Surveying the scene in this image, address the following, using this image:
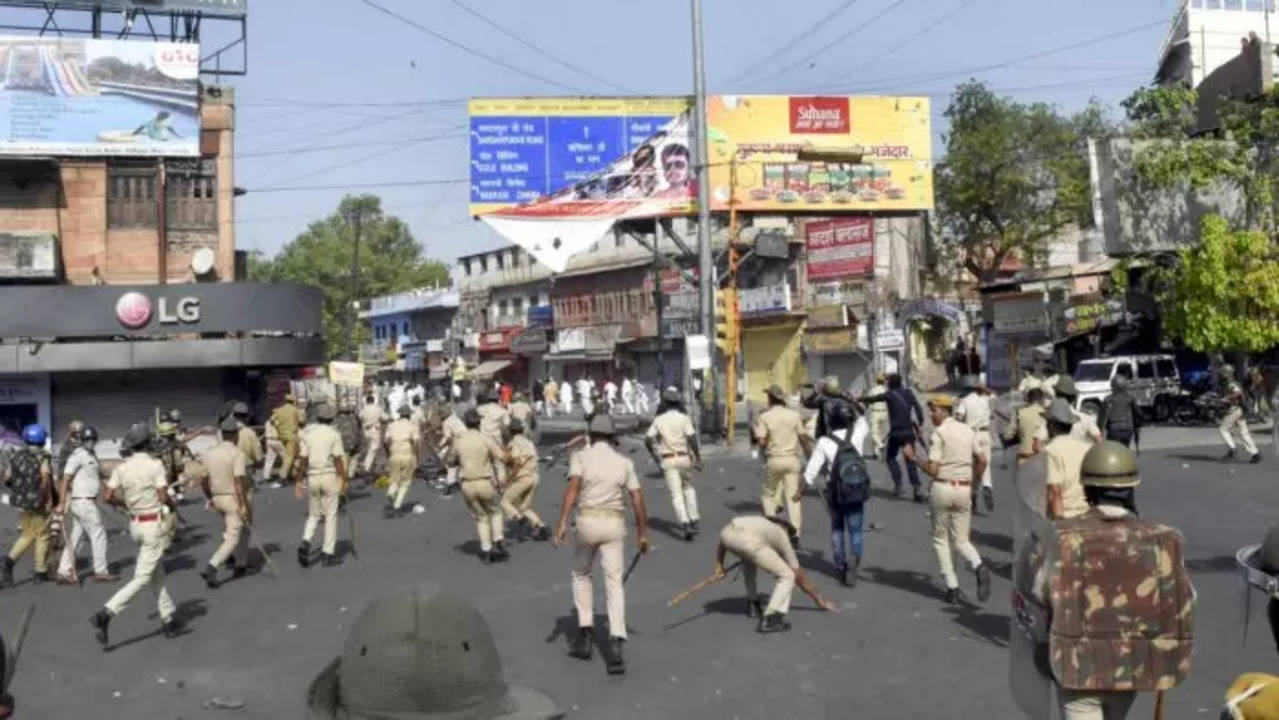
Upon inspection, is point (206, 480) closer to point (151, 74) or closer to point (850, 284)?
point (151, 74)

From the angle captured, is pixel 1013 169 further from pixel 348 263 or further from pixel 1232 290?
pixel 348 263

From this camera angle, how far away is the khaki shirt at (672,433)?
13.0 m

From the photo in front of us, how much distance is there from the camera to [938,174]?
40.7 meters

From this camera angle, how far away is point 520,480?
528 inches

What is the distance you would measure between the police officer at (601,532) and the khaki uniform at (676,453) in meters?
4.27

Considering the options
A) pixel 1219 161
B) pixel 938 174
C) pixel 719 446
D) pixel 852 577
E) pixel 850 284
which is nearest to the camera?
pixel 852 577

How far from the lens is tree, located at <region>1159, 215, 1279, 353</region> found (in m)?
25.1

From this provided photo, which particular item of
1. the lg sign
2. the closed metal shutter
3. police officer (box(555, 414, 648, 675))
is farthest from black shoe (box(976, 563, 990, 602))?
the closed metal shutter

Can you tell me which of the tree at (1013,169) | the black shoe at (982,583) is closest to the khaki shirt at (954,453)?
the black shoe at (982,583)

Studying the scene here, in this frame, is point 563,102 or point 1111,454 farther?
point 563,102

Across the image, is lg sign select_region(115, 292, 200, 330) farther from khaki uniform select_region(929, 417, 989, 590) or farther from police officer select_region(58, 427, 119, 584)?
khaki uniform select_region(929, 417, 989, 590)

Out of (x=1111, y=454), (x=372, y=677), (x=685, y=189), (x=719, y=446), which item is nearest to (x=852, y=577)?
(x=1111, y=454)

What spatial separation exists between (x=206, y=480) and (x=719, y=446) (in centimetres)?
1418

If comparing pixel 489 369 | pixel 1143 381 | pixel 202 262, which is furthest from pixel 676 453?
pixel 489 369
